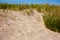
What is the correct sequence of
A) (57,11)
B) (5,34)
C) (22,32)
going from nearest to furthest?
(5,34)
(22,32)
(57,11)

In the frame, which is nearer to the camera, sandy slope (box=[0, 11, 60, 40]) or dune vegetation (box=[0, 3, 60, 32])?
sandy slope (box=[0, 11, 60, 40])

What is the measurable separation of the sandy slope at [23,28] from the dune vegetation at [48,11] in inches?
8.3

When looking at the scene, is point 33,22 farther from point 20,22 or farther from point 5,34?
point 5,34

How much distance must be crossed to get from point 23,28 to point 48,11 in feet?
5.59

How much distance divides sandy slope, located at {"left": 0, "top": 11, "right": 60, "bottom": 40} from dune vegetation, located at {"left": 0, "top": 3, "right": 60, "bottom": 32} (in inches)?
8.3

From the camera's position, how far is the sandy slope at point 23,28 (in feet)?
25.0

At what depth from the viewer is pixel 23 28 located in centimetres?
821

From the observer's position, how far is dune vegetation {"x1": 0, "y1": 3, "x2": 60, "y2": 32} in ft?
28.5

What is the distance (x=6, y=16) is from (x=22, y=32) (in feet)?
3.14

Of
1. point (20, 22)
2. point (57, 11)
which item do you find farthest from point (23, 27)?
point (57, 11)

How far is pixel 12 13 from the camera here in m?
9.00

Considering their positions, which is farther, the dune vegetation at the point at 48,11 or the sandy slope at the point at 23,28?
the dune vegetation at the point at 48,11

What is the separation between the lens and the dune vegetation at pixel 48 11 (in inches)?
342

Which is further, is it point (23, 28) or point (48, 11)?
point (48, 11)
